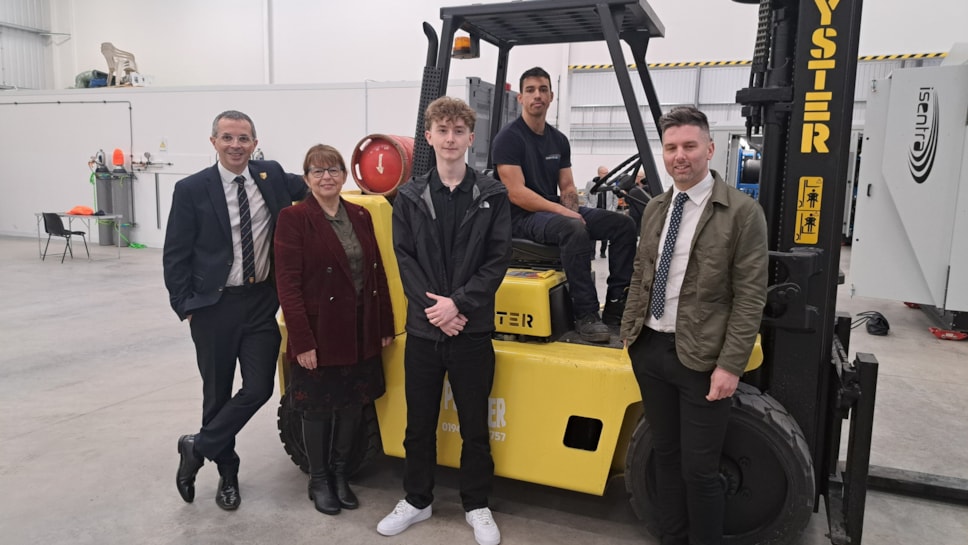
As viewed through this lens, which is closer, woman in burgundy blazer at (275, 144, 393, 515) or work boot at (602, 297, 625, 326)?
woman in burgundy blazer at (275, 144, 393, 515)

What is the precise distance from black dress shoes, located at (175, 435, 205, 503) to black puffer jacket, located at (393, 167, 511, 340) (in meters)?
1.39

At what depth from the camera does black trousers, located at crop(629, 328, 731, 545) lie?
256 centimetres

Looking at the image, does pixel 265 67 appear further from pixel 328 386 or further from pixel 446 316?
pixel 446 316

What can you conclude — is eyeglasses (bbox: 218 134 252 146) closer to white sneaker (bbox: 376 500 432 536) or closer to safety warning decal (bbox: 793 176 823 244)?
white sneaker (bbox: 376 500 432 536)

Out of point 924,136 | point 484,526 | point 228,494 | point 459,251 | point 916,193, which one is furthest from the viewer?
point 916,193

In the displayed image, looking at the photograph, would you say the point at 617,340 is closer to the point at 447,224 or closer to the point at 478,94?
the point at 447,224

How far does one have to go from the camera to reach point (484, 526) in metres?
3.14

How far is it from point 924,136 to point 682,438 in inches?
233

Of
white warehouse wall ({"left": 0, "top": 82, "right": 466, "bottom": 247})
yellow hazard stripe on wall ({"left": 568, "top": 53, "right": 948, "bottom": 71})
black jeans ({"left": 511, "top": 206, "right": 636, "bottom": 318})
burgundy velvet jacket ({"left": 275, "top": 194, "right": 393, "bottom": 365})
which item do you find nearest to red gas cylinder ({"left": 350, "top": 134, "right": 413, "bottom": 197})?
burgundy velvet jacket ({"left": 275, "top": 194, "right": 393, "bottom": 365})

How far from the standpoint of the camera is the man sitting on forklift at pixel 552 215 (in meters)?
3.36

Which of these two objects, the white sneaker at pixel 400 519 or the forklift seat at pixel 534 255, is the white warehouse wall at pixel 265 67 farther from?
the white sneaker at pixel 400 519

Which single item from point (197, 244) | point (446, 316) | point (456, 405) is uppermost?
point (197, 244)

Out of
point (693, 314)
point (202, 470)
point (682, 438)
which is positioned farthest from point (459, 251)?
point (202, 470)

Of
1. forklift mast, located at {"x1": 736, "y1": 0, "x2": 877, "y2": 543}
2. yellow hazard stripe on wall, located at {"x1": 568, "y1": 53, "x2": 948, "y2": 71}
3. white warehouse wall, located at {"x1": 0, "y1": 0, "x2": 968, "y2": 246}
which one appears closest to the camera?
forklift mast, located at {"x1": 736, "y1": 0, "x2": 877, "y2": 543}
